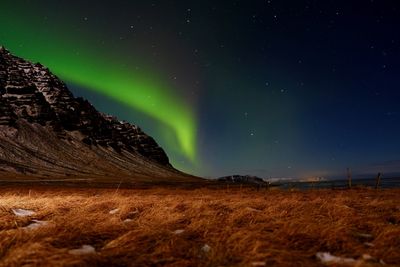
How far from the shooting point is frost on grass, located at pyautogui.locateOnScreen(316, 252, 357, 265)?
13.2ft

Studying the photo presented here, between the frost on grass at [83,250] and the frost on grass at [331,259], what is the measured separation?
8.68 ft

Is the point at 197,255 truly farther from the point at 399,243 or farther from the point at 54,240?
the point at 399,243

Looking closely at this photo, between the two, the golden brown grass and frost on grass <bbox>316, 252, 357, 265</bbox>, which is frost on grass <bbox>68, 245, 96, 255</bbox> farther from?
frost on grass <bbox>316, 252, 357, 265</bbox>

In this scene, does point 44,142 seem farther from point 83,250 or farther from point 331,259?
point 331,259

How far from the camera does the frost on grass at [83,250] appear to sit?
435 centimetres

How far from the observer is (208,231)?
5.68m

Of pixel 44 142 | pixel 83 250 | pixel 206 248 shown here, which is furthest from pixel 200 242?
pixel 44 142

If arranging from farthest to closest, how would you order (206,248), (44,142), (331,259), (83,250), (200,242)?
(44,142)
(200,242)
(206,248)
(83,250)
(331,259)

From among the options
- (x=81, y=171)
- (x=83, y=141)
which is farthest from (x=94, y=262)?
(x=83, y=141)

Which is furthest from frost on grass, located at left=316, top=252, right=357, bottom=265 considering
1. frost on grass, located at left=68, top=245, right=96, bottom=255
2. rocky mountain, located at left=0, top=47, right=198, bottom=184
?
rocky mountain, located at left=0, top=47, right=198, bottom=184

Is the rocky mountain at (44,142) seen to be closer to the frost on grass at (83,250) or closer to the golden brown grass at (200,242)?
the golden brown grass at (200,242)

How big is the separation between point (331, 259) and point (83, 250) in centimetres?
289

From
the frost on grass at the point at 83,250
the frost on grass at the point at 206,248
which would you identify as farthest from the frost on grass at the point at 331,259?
the frost on grass at the point at 83,250

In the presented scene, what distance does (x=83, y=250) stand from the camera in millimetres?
4512
